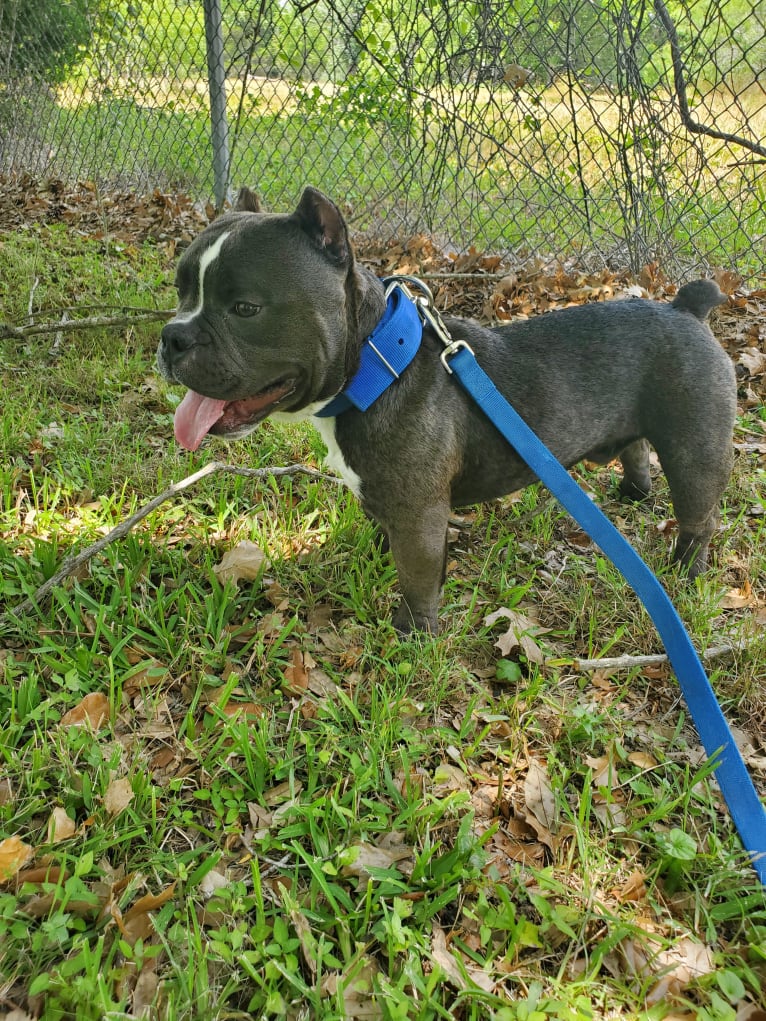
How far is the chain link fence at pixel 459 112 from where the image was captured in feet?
18.7

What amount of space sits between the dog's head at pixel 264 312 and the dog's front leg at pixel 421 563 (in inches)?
25.9

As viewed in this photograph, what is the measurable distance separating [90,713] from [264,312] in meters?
1.56

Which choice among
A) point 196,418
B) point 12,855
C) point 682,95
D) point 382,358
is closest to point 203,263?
point 196,418

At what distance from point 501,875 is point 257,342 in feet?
6.26

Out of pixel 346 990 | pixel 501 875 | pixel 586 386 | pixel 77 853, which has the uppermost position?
pixel 586 386

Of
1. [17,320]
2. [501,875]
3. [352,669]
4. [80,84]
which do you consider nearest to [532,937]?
[501,875]

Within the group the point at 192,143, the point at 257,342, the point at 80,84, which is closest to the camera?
the point at 257,342

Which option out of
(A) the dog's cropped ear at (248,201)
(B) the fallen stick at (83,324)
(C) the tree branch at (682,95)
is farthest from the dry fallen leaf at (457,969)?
(C) the tree branch at (682,95)

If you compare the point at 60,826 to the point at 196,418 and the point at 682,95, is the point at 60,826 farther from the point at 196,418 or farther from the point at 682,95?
the point at 682,95

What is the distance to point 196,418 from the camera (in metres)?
2.70

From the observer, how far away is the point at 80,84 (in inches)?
343

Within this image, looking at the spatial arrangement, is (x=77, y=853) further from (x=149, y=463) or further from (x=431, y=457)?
(x=149, y=463)

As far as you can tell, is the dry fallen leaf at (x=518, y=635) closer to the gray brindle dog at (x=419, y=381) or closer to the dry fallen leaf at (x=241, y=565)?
the gray brindle dog at (x=419, y=381)

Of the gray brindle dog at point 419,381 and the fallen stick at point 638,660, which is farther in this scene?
the fallen stick at point 638,660
